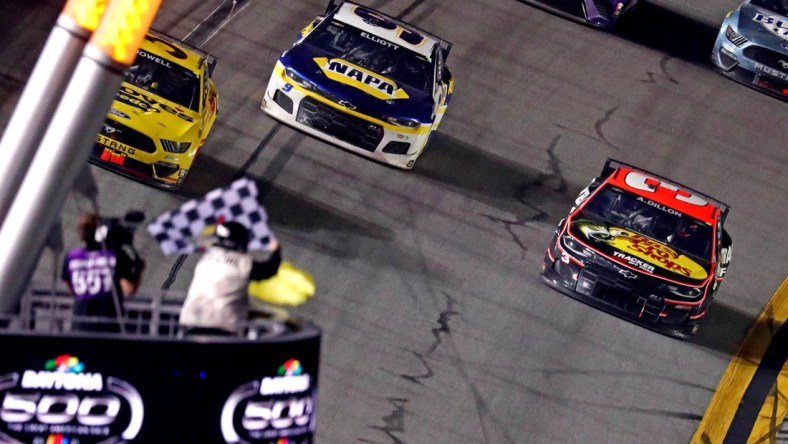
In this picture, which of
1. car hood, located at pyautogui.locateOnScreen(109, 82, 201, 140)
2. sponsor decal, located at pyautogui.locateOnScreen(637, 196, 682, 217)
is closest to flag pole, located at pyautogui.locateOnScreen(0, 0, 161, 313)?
car hood, located at pyautogui.locateOnScreen(109, 82, 201, 140)

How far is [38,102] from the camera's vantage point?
6.06m

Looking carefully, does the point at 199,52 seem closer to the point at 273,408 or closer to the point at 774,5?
the point at 774,5

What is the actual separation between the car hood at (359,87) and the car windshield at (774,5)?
7710 mm

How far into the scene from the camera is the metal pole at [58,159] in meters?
5.94

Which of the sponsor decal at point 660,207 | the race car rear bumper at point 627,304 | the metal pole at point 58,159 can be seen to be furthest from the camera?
the sponsor decal at point 660,207

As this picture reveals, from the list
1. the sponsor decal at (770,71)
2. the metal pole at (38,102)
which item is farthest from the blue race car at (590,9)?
the metal pole at (38,102)

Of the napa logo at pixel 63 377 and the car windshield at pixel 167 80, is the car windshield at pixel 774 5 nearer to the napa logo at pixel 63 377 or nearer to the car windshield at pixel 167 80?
the car windshield at pixel 167 80

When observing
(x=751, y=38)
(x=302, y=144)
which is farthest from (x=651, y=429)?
(x=751, y=38)

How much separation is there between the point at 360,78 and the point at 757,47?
297 inches

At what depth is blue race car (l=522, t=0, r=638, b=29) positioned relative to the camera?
2270 centimetres

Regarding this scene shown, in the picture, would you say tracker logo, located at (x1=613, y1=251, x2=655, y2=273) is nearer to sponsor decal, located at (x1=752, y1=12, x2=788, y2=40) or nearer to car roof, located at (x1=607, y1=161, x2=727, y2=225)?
car roof, located at (x1=607, y1=161, x2=727, y2=225)

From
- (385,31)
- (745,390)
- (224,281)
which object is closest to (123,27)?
(224,281)

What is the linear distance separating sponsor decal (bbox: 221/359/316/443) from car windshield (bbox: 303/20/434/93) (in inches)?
395

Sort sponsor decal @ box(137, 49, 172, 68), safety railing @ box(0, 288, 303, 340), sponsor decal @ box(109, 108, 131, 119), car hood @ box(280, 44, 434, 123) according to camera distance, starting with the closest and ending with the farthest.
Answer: safety railing @ box(0, 288, 303, 340) → sponsor decal @ box(109, 108, 131, 119) → sponsor decal @ box(137, 49, 172, 68) → car hood @ box(280, 44, 434, 123)
